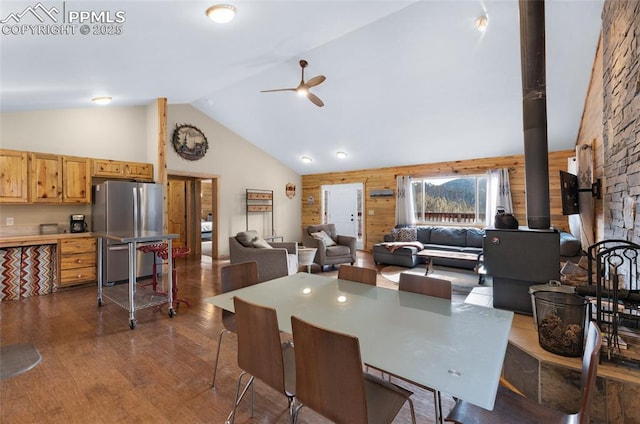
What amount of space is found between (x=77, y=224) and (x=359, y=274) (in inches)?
189

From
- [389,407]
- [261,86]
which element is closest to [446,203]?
[261,86]

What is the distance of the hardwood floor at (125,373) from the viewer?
70.7 inches

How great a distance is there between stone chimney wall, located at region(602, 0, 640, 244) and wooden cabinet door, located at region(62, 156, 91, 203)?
638 cm

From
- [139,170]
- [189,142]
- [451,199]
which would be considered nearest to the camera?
[139,170]

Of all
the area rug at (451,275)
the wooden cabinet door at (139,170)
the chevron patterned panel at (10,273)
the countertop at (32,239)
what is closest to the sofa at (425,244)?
the area rug at (451,275)

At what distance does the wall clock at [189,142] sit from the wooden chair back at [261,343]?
5600 mm

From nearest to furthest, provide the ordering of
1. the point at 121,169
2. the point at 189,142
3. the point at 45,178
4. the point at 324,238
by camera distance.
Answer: the point at 45,178 → the point at 121,169 → the point at 324,238 → the point at 189,142

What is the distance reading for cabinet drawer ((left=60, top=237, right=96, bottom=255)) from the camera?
421 centimetres

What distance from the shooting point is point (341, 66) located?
449 centimetres

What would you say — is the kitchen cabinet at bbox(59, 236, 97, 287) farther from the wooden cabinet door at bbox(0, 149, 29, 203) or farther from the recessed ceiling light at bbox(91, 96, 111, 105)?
the recessed ceiling light at bbox(91, 96, 111, 105)

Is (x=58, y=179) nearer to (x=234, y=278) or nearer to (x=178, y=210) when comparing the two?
(x=178, y=210)

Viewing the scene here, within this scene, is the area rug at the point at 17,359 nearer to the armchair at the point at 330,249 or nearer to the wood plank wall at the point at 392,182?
the armchair at the point at 330,249

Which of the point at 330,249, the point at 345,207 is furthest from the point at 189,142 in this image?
the point at 345,207

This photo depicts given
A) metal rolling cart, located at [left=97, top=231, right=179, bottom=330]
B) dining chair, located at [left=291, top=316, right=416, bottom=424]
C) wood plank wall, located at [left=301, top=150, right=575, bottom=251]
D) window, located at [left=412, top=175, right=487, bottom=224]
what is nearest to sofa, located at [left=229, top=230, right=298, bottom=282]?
metal rolling cart, located at [left=97, top=231, right=179, bottom=330]
